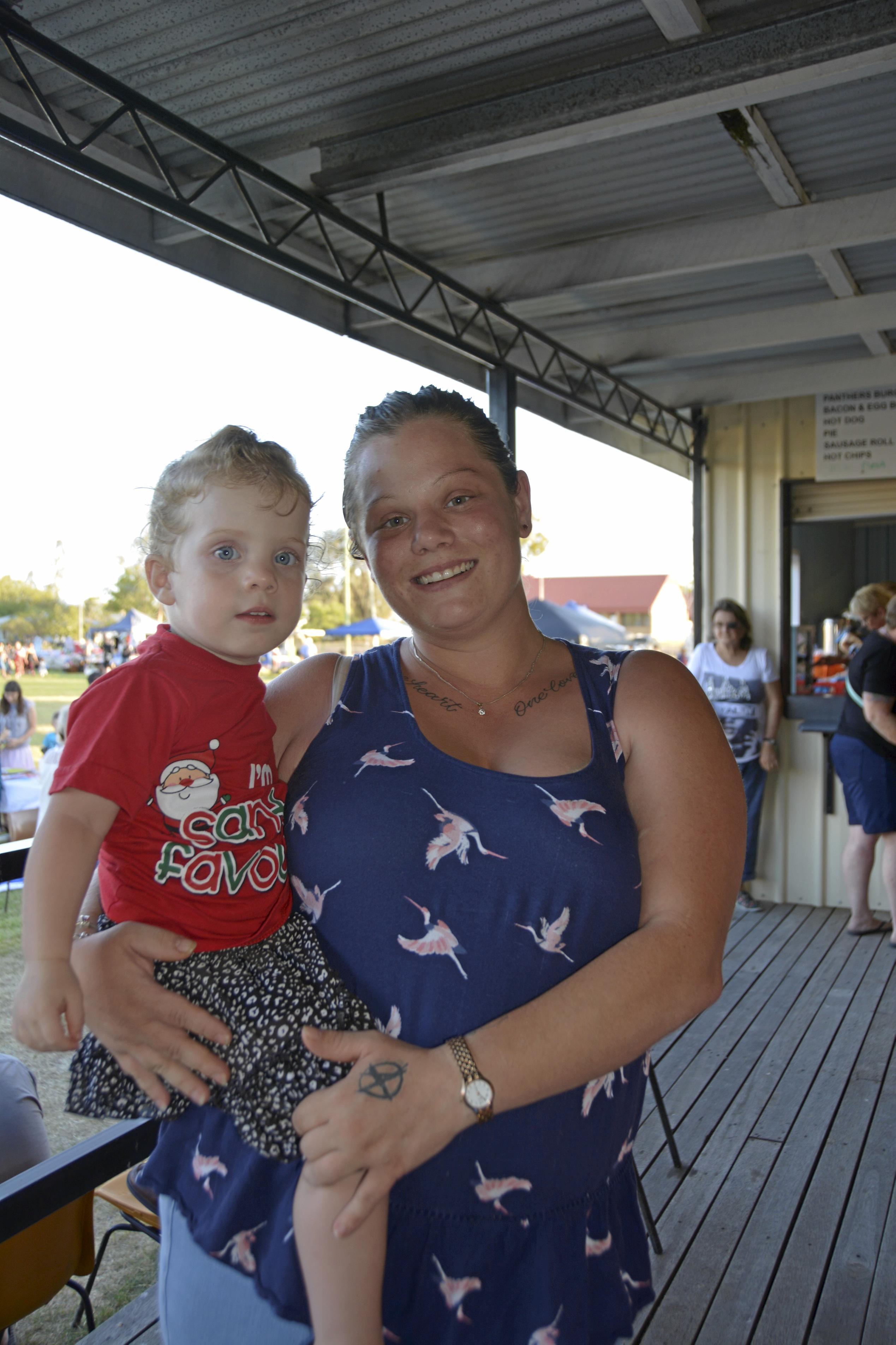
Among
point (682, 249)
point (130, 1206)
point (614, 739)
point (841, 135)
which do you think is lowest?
point (130, 1206)

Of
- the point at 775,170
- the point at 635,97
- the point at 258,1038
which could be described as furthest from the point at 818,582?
the point at 258,1038

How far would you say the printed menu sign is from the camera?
20.7 ft

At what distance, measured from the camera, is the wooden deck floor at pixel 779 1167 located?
251cm

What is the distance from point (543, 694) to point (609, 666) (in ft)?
0.34

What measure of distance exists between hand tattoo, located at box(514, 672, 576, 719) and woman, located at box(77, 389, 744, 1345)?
9cm

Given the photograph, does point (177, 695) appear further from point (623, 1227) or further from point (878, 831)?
point (878, 831)

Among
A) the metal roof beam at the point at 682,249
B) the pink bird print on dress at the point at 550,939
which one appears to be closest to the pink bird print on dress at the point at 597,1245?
the pink bird print on dress at the point at 550,939

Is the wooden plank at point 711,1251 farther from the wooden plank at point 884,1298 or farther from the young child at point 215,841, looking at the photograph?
the young child at point 215,841

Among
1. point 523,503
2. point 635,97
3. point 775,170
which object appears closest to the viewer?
point 523,503

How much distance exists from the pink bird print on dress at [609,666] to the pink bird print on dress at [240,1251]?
0.85 meters

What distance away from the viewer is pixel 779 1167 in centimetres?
321

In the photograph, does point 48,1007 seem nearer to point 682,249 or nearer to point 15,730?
point 682,249

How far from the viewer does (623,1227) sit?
1260mm

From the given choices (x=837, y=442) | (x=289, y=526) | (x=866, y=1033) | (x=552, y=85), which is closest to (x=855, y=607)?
(x=837, y=442)
